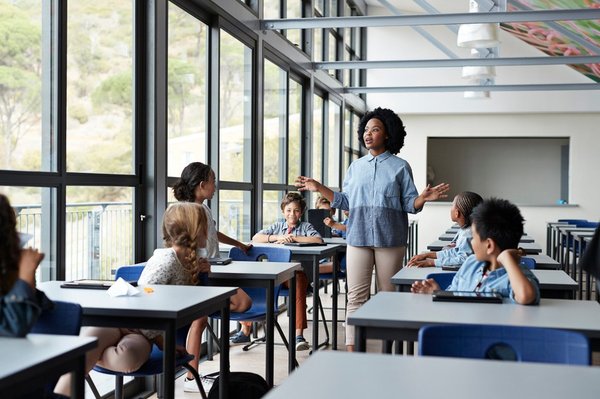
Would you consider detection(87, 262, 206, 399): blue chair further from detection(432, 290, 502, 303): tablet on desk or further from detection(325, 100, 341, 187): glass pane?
detection(325, 100, 341, 187): glass pane

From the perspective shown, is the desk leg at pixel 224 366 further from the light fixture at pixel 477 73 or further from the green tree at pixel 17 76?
the light fixture at pixel 477 73

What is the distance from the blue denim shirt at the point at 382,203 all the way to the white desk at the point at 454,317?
1587mm

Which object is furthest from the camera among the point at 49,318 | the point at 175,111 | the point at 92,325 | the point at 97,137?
the point at 175,111

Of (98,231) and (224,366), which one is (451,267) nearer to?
(224,366)

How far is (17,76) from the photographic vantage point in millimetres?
3336

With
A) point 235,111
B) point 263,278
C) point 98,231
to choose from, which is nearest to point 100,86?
point 98,231

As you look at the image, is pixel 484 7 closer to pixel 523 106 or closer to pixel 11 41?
pixel 523 106

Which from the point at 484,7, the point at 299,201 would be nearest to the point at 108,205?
the point at 299,201

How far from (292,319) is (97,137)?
1489 mm

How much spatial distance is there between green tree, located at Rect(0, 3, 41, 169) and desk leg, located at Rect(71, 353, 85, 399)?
4.96ft

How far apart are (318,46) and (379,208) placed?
5.95m

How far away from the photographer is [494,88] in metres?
10.3

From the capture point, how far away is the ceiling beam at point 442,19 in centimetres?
576

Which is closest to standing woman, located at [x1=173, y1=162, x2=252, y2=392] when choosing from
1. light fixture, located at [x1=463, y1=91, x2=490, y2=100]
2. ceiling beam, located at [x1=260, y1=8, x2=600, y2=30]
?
ceiling beam, located at [x1=260, y1=8, x2=600, y2=30]
